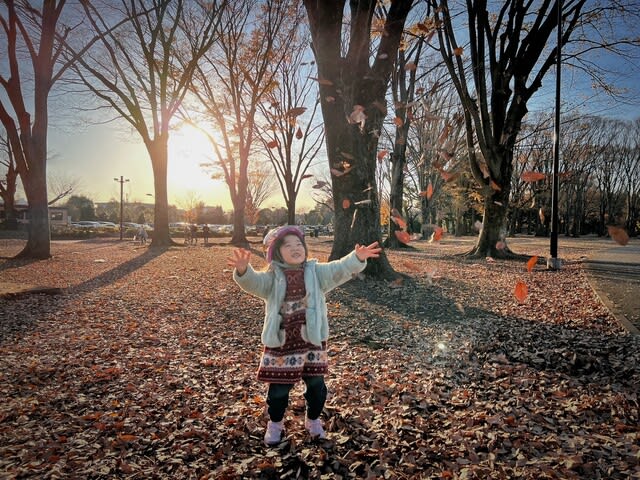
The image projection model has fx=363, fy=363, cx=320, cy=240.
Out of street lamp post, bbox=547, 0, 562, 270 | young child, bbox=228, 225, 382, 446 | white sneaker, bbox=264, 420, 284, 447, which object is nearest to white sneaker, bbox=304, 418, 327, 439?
young child, bbox=228, 225, 382, 446

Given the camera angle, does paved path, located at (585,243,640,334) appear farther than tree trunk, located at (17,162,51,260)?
No

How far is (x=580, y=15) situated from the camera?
1087 centimetres

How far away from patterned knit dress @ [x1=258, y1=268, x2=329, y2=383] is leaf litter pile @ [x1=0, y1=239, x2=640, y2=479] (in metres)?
0.52

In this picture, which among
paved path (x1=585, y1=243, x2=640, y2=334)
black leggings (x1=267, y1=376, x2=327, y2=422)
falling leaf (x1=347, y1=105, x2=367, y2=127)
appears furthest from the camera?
falling leaf (x1=347, y1=105, x2=367, y2=127)

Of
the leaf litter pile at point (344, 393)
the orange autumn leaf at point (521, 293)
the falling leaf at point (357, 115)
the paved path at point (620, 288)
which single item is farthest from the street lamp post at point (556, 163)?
the falling leaf at point (357, 115)

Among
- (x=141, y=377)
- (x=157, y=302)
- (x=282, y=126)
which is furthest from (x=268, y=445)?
(x=282, y=126)

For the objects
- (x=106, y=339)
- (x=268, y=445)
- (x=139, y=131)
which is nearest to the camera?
(x=268, y=445)

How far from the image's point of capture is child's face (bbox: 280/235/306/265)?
242 cm

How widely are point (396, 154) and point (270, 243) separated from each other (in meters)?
Answer: 15.5

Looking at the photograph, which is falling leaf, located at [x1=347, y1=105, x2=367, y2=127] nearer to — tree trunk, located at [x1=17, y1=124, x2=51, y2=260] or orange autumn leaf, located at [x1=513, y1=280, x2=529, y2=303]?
orange autumn leaf, located at [x1=513, y1=280, x2=529, y2=303]

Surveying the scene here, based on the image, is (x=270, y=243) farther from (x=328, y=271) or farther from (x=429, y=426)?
(x=429, y=426)

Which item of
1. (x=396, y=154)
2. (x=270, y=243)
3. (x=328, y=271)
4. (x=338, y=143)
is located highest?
(x=396, y=154)

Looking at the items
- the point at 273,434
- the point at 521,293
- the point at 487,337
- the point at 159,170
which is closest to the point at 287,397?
the point at 273,434

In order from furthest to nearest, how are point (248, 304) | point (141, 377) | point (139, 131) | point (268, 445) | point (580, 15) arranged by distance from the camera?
1. point (139, 131)
2. point (580, 15)
3. point (248, 304)
4. point (141, 377)
5. point (268, 445)
